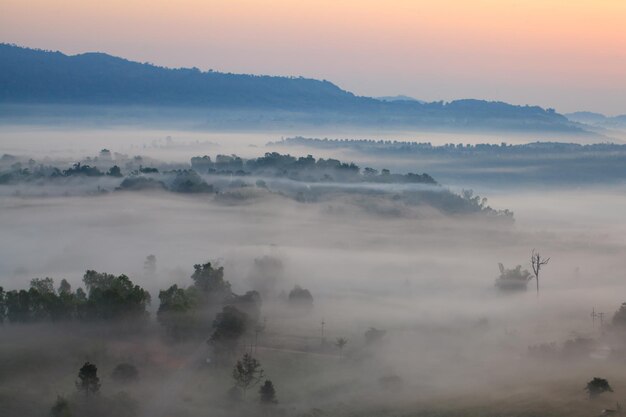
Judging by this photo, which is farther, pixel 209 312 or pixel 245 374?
pixel 209 312

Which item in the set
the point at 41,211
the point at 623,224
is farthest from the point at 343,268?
the point at 623,224

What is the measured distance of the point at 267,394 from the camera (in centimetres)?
5516

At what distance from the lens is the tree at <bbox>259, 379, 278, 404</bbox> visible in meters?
55.0

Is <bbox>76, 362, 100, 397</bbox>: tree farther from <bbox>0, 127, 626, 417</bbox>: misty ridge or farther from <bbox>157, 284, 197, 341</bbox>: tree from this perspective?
<bbox>157, 284, 197, 341</bbox>: tree

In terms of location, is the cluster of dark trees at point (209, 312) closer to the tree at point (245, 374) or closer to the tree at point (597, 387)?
the tree at point (245, 374)

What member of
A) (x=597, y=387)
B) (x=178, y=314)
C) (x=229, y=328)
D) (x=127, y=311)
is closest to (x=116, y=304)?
(x=127, y=311)

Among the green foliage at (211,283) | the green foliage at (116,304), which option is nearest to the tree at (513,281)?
the green foliage at (211,283)

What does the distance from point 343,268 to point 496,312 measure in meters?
33.1

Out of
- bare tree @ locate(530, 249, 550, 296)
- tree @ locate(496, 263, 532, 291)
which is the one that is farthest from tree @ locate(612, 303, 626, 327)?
tree @ locate(496, 263, 532, 291)

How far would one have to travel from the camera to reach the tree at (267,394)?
55031mm

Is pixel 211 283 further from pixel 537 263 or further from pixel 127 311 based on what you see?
pixel 537 263

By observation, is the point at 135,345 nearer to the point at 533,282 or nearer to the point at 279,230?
the point at 533,282

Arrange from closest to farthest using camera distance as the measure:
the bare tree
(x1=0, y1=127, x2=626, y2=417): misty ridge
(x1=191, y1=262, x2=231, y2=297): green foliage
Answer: (x1=0, y1=127, x2=626, y2=417): misty ridge < (x1=191, y1=262, x2=231, y2=297): green foliage < the bare tree

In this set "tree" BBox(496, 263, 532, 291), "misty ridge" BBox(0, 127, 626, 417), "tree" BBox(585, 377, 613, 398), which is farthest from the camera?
"tree" BBox(496, 263, 532, 291)
